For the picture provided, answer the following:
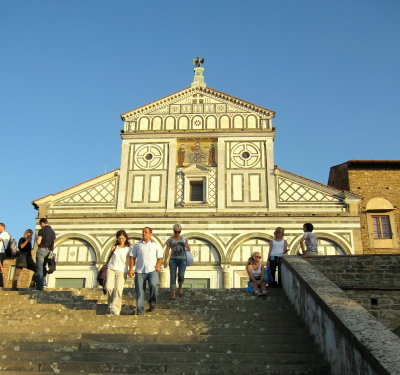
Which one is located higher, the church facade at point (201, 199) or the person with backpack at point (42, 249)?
the church facade at point (201, 199)

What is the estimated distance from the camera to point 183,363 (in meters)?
6.27

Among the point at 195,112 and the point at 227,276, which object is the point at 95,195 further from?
the point at 227,276

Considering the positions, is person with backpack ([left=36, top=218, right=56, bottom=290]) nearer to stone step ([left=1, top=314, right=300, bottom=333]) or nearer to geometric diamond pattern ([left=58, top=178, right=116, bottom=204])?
stone step ([left=1, top=314, right=300, bottom=333])

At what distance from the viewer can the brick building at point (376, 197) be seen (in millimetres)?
21656

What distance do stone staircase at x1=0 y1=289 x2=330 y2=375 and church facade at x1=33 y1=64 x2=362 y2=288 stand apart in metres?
11.3

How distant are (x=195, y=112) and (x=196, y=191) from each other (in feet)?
14.0

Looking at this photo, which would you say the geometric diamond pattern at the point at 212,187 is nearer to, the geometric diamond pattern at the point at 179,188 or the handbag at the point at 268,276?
the geometric diamond pattern at the point at 179,188

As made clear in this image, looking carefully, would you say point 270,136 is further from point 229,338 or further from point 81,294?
point 229,338

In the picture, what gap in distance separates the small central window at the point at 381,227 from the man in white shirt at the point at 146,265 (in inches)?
601

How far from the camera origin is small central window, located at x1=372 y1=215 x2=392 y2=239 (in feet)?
71.8

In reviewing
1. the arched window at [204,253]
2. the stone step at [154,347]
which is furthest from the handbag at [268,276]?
the arched window at [204,253]

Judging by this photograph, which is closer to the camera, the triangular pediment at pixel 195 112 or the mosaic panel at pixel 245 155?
the mosaic panel at pixel 245 155

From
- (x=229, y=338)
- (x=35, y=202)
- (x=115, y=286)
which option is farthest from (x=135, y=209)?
(x=229, y=338)

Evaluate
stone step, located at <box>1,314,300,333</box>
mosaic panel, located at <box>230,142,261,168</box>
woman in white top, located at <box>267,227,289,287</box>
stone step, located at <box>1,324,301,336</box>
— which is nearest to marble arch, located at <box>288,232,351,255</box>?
mosaic panel, located at <box>230,142,261,168</box>
